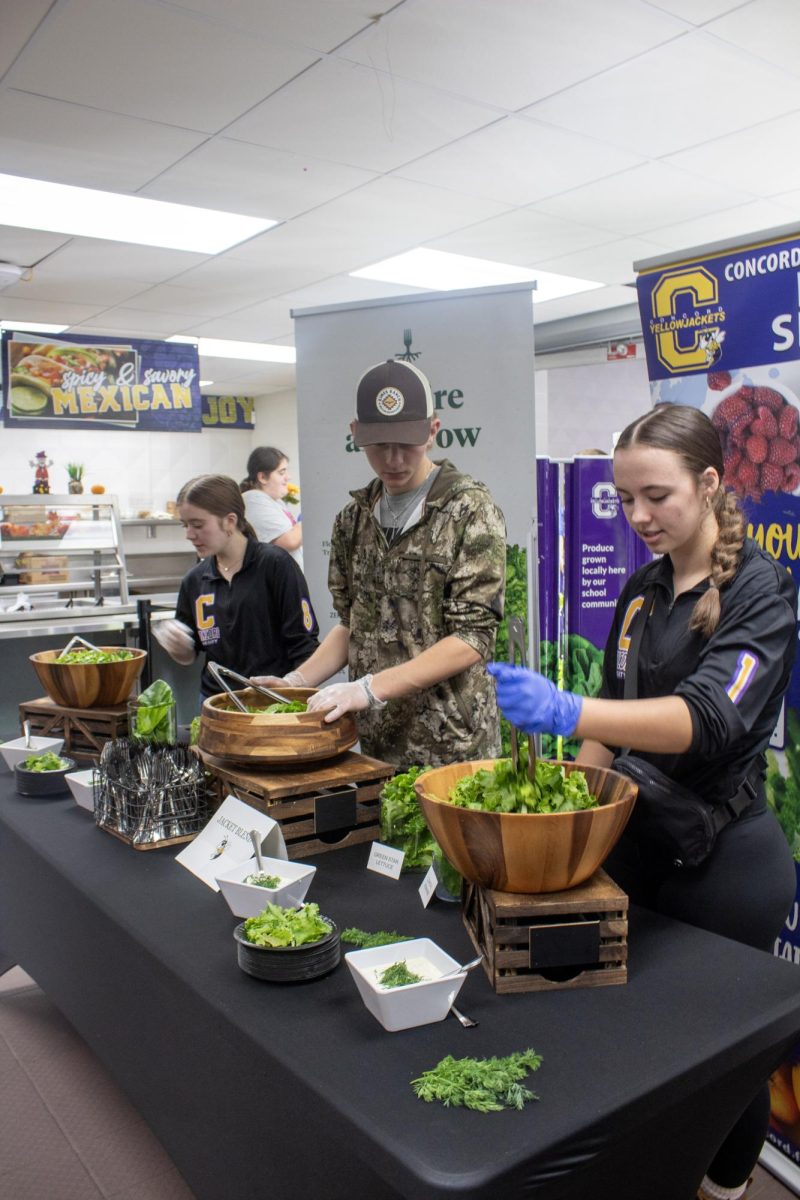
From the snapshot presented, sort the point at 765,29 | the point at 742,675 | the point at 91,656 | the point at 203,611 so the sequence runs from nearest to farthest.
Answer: the point at 742,675
the point at 91,656
the point at 203,611
the point at 765,29

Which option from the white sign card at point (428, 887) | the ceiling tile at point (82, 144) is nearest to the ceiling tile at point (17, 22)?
the ceiling tile at point (82, 144)

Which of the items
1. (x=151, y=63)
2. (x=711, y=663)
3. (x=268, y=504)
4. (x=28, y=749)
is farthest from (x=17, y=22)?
(x=711, y=663)

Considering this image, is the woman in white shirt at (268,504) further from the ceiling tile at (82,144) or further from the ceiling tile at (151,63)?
the ceiling tile at (151,63)

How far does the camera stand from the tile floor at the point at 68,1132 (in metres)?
2.10

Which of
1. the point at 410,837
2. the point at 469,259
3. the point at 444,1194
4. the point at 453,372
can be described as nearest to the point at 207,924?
the point at 410,837

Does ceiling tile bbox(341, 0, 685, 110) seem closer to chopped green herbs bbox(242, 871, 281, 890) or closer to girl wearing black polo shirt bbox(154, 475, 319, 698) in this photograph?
girl wearing black polo shirt bbox(154, 475, 319, 698)

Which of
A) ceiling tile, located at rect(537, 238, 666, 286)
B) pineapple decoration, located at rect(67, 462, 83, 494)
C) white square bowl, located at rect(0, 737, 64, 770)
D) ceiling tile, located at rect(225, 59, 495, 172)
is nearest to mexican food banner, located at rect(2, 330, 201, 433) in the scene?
pineapple decoration, located at rect(67, 462, 83, 494)

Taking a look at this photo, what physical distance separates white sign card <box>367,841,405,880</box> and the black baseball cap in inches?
34.1

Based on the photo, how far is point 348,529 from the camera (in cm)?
230

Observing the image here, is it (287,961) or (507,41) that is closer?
(287,961)

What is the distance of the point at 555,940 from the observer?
1.26m

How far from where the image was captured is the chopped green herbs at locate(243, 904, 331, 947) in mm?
1309

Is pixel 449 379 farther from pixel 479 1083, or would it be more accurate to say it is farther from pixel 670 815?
pixel 479 1083

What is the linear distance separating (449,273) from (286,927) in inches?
242
